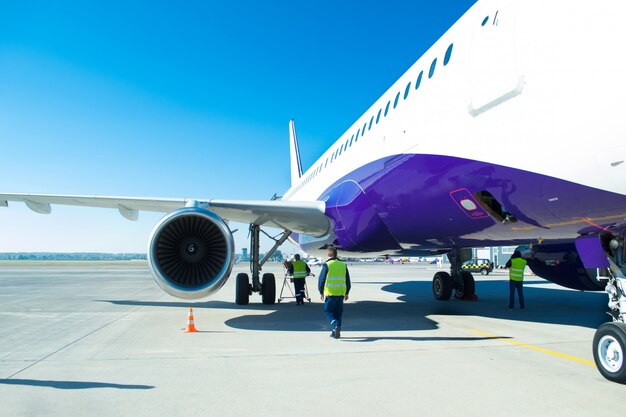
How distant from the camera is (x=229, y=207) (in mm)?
9547

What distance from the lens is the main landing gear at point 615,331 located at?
13.2ft

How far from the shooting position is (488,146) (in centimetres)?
464

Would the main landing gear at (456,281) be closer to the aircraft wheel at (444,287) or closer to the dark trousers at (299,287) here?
the aircraft wheel at (444,287)

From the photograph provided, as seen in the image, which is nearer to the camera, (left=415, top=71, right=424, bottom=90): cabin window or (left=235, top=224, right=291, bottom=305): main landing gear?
(left=415, top=71, right=424, bottom=90): cabin window

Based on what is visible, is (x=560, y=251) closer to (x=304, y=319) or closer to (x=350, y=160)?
(x=350, y=160)

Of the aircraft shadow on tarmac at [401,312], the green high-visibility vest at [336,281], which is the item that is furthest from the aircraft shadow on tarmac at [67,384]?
the aircraft shadow on tarmac at [401,312]

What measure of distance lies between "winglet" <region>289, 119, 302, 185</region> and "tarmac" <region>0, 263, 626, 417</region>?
52.7ft

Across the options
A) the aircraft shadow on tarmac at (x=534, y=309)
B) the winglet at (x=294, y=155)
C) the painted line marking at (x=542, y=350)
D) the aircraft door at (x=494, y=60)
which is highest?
the winglet at (x=294, y=155)

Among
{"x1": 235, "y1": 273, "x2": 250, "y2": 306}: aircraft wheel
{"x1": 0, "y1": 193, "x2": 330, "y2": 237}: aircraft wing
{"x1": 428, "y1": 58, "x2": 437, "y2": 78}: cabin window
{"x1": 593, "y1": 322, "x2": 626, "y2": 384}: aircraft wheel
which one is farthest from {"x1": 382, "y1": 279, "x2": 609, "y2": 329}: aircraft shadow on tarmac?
{"x1": 428, "y1": 58, "x2": 437, "y2": 78}: cabin window

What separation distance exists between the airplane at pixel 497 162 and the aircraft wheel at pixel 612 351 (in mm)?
12

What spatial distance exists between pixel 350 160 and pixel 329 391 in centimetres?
573

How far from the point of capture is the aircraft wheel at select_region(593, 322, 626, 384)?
3998 millimetres

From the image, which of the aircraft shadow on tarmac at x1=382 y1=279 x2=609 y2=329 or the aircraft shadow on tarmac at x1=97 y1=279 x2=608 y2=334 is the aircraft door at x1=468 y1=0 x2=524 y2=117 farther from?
the aircraft shadow on tarmac at x1=382 y1=279 x2=609 y2=329

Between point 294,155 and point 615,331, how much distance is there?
2182 cm
